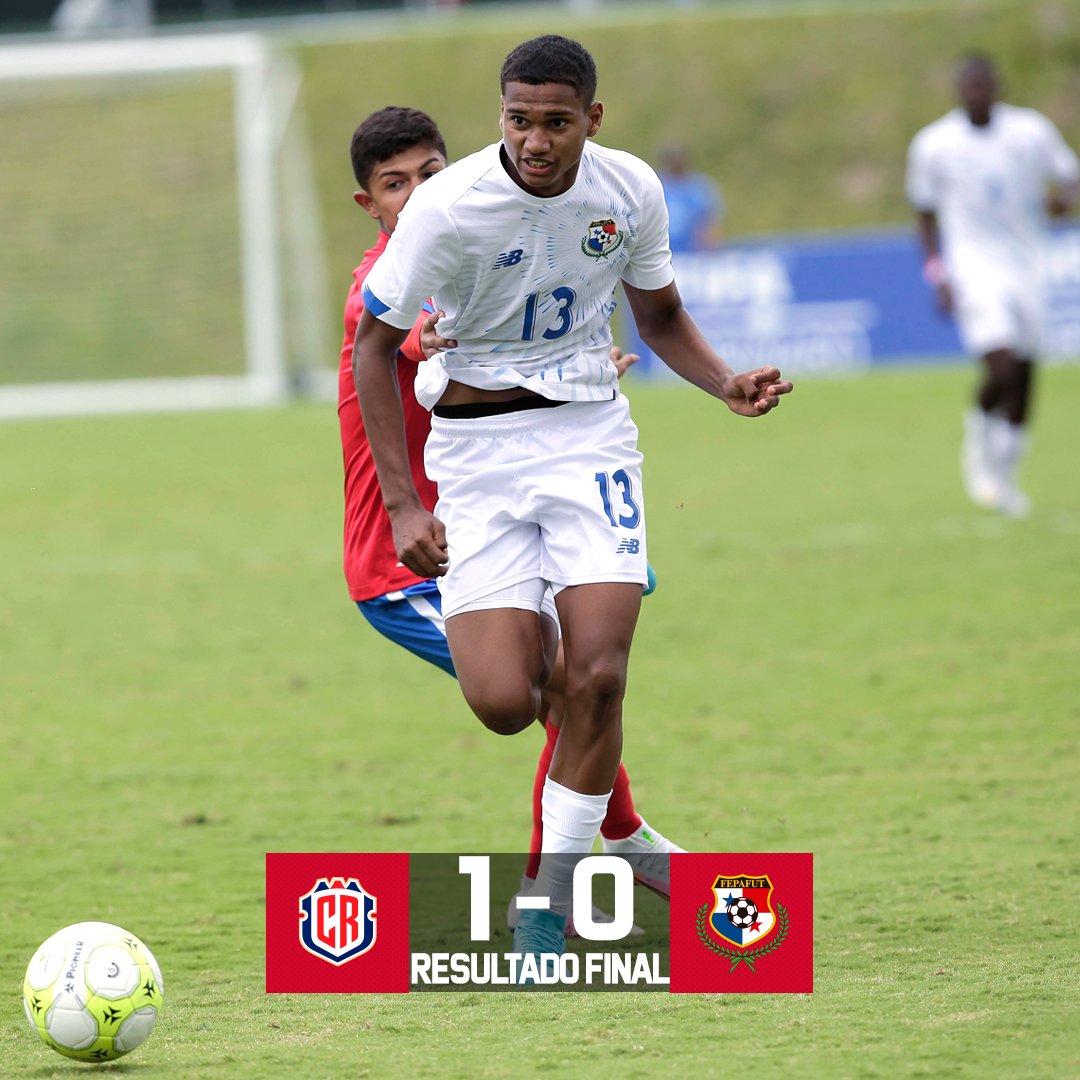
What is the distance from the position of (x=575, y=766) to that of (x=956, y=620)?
4903 mm

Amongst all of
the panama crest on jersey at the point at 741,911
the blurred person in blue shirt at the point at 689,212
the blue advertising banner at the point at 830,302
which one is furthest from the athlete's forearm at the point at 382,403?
the blurred person in blue shirt at the point at 689,212

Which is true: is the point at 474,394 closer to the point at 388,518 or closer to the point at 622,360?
the point at 388,518

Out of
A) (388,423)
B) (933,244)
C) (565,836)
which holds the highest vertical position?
(933,244)

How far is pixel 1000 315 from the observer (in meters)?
12.2

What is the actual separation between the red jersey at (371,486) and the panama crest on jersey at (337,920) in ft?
3.37

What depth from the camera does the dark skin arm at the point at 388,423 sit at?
4.54 metres

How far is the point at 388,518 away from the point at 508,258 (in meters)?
0.87

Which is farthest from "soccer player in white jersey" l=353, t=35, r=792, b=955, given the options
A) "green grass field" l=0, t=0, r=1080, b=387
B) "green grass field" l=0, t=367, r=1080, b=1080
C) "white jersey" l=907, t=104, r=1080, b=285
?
"green grass field" l=0, t=0, r=1080, b=387

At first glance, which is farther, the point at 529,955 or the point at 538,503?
the point at 538,503

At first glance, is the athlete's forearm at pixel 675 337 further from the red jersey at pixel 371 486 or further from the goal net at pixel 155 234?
the goal net at pixel 155 234

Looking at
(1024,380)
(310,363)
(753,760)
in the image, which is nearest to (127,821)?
(753,760)

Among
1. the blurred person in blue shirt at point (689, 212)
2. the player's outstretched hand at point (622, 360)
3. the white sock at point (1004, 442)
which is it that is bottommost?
the white sock at point (1004, 442)

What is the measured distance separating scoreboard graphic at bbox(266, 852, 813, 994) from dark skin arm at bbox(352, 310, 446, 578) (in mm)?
729

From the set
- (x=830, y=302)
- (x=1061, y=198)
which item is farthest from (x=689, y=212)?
(x=1061, y=198)
